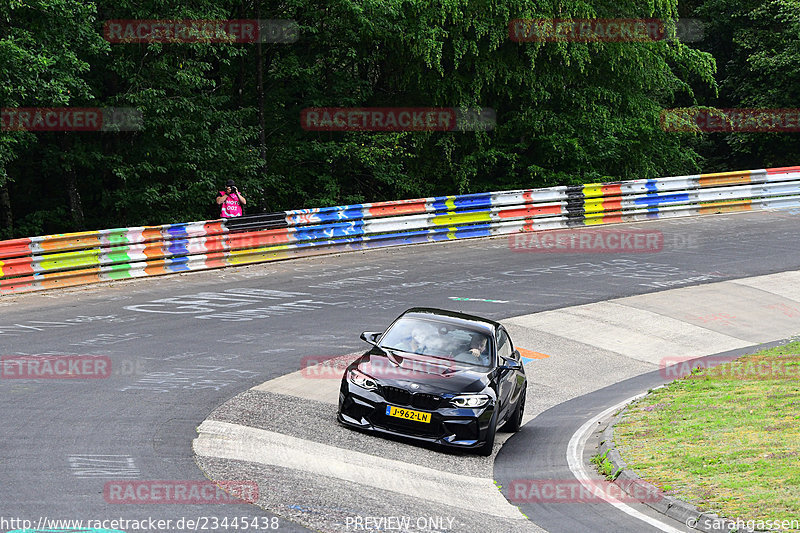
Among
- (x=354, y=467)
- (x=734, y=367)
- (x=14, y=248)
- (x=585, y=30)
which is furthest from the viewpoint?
(x=585, y=30)

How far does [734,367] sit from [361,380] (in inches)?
283

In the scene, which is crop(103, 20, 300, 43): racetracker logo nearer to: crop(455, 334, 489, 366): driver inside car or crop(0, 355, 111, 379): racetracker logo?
crop(0, 355, 111, 379): racetracker logo

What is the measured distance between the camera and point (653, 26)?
104 ft

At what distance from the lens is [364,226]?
25.0 m

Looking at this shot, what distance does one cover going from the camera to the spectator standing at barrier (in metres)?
23.9

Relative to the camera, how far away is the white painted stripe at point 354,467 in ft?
31.5

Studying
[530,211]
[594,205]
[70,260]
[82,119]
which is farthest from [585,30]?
[70,260]

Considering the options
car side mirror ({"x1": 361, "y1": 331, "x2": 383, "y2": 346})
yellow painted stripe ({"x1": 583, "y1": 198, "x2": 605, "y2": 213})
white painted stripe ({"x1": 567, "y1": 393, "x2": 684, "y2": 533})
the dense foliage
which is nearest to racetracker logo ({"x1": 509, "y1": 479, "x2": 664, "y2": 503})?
white painted stripe ({"x1": 567, "y1": 393, "x2": 684, "y2": 533})

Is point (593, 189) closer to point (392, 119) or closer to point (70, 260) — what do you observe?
point (392, 119)

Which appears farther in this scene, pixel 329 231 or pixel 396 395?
pixel 329 231

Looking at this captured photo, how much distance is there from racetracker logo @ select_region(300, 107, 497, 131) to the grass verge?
51.1ft

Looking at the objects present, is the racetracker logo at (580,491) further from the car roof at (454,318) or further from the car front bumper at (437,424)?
the car roof at (454,318)

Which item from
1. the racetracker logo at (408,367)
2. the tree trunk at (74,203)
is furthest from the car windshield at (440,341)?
the tree trunk at (74,203)

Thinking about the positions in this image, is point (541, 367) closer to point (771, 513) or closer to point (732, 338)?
point (732, 338)
